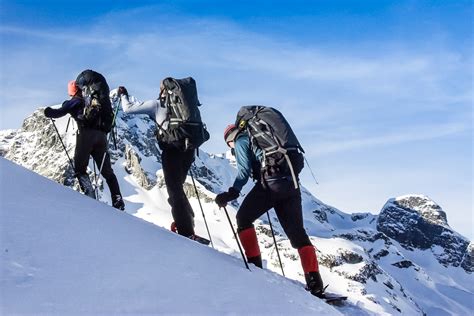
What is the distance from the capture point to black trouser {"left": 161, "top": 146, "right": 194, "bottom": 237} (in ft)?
28.7

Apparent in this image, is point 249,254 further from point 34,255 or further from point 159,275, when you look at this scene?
point 34,255

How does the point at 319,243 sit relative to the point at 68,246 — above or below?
above

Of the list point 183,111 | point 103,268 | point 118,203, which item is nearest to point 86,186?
point 118,203

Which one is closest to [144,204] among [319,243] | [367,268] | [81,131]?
[319,243]

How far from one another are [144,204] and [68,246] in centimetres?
17784

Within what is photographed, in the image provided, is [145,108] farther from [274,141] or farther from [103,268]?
[103,268]

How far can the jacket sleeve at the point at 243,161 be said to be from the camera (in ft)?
25.6

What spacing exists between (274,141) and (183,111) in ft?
5.81

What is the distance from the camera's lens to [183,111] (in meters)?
8.66

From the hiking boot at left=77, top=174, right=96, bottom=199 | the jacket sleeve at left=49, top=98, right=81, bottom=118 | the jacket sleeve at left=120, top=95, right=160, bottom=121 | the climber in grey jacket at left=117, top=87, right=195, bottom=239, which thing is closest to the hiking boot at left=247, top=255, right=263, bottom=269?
the climber in grey jacket at left=117, top=87, right=195, bottom=239

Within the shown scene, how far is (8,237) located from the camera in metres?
4.99

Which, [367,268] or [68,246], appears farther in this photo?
[367,268]

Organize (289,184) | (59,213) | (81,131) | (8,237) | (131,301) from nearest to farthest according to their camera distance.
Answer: (131,301) → (8,237) → (59,213) → (289,184) → (81,131)

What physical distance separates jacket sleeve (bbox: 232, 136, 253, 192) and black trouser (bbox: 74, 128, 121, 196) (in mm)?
3005
